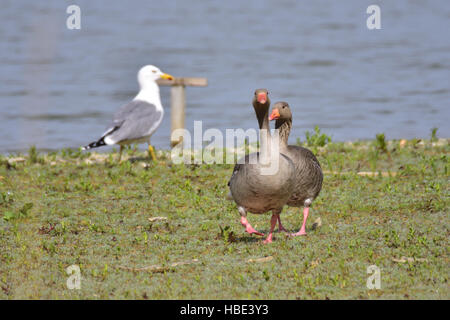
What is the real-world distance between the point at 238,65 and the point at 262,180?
2128 cm

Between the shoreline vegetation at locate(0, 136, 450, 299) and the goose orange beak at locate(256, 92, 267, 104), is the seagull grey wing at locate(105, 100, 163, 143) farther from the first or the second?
the goose orange beak at locate(256, 92, 267, 104)

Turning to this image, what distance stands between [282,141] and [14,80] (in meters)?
19.6

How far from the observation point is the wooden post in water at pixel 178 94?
14211mm

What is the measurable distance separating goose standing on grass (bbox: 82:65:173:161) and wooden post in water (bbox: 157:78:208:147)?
0.92 metres

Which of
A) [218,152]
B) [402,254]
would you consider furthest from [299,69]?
[402,254]

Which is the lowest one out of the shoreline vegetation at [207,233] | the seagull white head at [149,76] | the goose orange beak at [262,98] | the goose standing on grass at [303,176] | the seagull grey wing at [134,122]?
the shoreline vegetation at [207,233]

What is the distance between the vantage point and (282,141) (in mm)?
8398

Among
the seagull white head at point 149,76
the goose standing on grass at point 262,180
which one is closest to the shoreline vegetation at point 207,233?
the goose standing on grass at point 262,180

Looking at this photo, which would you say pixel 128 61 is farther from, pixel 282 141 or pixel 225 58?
pixel 282 141

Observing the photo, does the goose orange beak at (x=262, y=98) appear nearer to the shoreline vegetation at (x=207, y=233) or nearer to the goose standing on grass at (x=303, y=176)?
the goose standing on grass at (x=303, y=176)

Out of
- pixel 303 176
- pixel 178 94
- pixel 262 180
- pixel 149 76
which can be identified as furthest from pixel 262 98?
pixel 178 94

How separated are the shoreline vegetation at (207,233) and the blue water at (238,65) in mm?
1283

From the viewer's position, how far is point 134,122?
12547mm

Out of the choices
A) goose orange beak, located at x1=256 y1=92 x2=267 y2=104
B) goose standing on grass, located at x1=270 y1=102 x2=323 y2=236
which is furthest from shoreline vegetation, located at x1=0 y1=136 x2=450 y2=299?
goose orange beak, located at x1=256 y1=92 x2=267 y2=104
